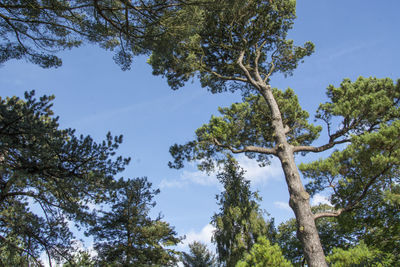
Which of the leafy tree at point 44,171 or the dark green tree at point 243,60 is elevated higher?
the dark green tree at point 243,60

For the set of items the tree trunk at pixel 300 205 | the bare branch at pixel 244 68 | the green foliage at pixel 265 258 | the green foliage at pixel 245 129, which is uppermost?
the bare branch at pixel 244 68

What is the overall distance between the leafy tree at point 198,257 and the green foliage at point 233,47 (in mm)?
14398

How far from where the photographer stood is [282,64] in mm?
10789

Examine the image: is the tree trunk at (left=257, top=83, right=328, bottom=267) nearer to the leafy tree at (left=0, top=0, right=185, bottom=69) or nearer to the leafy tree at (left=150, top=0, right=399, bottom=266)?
the leafy tree at (left=150, top=0, right=399, bottom=266)

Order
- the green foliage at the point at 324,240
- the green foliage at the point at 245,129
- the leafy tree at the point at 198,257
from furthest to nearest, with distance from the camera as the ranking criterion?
the leafy tree at the point at 198,257
the green foliage at the point at 324,240
the green foliage at the point at 245,129

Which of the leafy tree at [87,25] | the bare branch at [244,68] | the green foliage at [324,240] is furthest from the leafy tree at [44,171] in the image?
the green foliage at [324,240]

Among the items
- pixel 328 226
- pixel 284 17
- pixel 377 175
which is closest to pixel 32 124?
pixel 377 175

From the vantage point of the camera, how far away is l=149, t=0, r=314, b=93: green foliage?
9.59m

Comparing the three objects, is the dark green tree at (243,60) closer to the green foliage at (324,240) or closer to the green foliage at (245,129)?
the green foliage at (245,129)

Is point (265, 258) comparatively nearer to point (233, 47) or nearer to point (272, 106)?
point (272, 106)

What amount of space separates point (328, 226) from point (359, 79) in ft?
38.7

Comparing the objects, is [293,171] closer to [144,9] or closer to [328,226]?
[144,9]

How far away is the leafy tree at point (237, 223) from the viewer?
1226cm

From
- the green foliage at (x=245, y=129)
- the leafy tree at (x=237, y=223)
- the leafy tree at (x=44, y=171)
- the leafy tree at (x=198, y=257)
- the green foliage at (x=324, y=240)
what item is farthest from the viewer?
the leafy tree at (x=198, y=257)
